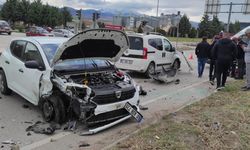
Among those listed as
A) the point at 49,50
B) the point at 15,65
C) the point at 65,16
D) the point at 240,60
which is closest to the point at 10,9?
the point at 65,16

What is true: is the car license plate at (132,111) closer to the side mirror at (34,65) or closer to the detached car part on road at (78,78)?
the detached car part on road at (78,78)

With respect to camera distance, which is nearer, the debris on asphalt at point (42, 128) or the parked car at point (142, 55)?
the debris on asphalt at point (42, 128)

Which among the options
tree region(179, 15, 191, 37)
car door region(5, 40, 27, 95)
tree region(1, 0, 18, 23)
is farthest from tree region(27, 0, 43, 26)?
car door region(5, 40, 27, 95)

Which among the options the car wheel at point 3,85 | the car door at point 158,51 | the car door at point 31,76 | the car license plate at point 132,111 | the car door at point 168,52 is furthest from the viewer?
Result: the car door at point 168,52

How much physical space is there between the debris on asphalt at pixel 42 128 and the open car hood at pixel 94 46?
118 cm

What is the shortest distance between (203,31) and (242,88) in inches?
3217

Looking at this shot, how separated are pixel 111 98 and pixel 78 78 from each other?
0.84 meters

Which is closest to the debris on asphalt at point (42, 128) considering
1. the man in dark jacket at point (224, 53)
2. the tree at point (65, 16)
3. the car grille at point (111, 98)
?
the car grille at point (111, 98)

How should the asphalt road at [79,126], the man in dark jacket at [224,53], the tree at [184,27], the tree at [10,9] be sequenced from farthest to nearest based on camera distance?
1. the tree at [184,27]
2. the tree at [10,9]
3. the man in dark jacket at [224,53]
4. the asphalt road at [79,126]

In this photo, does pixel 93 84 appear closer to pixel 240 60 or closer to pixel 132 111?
pixel 132 111

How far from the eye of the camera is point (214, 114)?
788cm

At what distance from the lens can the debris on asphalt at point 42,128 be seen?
21.2ft

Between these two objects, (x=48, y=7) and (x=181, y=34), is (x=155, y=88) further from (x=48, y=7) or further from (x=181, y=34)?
(x=181, y=34)

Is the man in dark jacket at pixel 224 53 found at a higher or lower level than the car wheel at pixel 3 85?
higher
